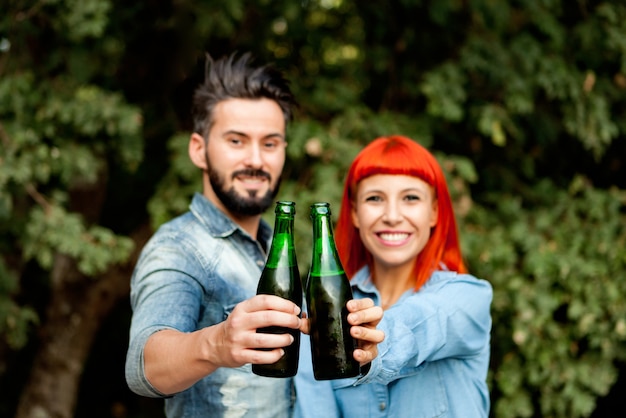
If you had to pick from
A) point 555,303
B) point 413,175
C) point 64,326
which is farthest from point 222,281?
point 64,326

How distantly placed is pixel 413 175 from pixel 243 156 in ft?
1.98

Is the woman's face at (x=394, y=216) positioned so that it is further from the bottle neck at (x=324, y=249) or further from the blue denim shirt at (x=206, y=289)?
the bottle neck at (x=324, y=249)

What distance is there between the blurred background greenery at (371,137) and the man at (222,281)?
4.42ft

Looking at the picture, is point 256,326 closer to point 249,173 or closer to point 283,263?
point 283,263

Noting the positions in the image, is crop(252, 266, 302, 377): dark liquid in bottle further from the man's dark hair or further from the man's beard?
the man's dark hair

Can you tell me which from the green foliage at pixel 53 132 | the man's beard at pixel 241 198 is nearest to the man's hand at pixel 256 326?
the man's beard at pixel 241 198

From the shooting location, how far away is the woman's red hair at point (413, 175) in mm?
2166

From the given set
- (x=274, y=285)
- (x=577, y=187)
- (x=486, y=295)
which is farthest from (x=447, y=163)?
(x=274, y=285)

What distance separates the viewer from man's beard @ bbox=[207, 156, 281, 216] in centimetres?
227

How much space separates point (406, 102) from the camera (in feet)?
15.2

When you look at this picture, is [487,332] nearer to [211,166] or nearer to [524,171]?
[211,166]

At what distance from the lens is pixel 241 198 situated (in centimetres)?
227

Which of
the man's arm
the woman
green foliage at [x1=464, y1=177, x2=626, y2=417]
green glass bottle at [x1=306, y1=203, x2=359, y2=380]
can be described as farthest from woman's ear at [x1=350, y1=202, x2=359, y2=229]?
green foliage at [x1=464, y1=177, x2=626, y2=417]

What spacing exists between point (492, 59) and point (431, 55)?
57cm
